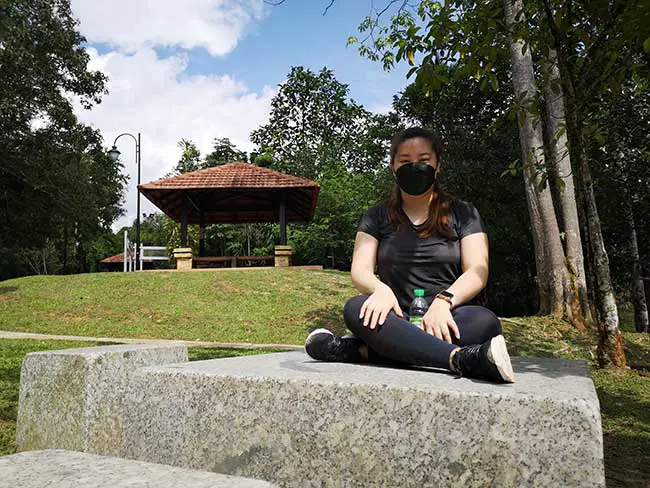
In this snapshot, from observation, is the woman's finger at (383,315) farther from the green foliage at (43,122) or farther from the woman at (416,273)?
A: the green foliage at (43,122)

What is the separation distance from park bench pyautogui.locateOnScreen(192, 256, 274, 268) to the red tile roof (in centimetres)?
238

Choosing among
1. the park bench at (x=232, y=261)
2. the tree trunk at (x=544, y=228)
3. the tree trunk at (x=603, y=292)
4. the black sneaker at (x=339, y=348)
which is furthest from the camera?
the park bench at (x=232, y=261)

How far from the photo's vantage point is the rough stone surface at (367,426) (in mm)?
1938

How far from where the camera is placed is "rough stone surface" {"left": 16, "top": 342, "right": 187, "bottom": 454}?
11.0ft

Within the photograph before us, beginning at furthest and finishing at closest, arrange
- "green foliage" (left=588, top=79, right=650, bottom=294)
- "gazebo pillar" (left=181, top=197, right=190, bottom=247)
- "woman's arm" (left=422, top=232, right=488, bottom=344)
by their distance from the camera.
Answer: "gazebo pillar" (left=181, top=197, right=190, bottom=247) < "green foliage" (left=588, top=79, right=650, bottom=294) < "woman's arm" (left=422, top=232, right=488, bottom=344)

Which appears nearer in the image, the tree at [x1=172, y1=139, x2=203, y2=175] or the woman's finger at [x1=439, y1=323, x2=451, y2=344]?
the woman's finger at [x1=439, y1=323, x2=451, y2=344]

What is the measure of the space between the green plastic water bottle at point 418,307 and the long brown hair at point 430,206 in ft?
1.12

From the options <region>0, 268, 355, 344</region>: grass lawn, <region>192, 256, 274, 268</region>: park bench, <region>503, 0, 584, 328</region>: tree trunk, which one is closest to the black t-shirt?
<region>503, 0, 584, 328</region>: tree trunk

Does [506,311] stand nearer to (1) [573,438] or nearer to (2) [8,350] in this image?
(2) [8,350]

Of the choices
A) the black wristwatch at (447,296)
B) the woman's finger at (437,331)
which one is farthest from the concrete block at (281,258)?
the woman's finger at (437,331)

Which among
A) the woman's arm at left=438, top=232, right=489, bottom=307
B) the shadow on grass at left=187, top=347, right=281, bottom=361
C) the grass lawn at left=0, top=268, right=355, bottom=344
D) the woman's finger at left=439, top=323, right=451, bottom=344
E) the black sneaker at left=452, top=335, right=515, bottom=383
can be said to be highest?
the woman's arm at left=438, top=232, right=489, bottom=307

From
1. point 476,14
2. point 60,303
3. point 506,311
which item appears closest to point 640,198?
point 506,311

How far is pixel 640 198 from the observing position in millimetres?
16594

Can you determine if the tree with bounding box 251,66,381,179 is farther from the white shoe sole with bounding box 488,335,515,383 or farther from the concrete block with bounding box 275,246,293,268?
the white shoe sole with bounding box 488,335,515,383
